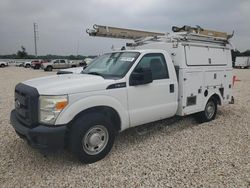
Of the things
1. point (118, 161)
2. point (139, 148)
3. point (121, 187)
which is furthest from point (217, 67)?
point (121, 187)

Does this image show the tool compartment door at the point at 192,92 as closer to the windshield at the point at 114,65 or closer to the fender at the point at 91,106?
the windshield at the point at 114,65

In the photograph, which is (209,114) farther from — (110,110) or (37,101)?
(37,101)

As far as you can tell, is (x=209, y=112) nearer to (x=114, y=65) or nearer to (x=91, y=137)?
(x=114, y=65)

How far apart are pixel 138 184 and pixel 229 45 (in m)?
5.13

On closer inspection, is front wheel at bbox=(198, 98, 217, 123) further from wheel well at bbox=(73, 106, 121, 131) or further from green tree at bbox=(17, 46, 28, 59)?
green tree at bbox=(17, 46, 28, 59)

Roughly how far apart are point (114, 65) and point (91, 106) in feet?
3.83

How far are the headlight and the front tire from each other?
354 mm

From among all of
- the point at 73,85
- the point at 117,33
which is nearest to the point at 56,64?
the point at 117,33

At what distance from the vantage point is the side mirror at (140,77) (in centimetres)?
431

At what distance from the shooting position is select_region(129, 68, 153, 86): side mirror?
170 inches

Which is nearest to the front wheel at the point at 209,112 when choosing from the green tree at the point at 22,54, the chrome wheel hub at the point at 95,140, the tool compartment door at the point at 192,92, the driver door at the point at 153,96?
the tool compartment door at the point at 192,92

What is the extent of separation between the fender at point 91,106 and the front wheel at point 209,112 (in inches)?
102

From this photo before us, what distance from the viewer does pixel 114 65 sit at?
466 cm

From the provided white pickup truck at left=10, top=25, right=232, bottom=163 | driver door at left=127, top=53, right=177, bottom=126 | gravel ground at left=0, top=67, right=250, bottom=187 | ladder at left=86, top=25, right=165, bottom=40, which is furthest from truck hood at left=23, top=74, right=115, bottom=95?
ladder at left=86, top=25, right=165, bottom=40
